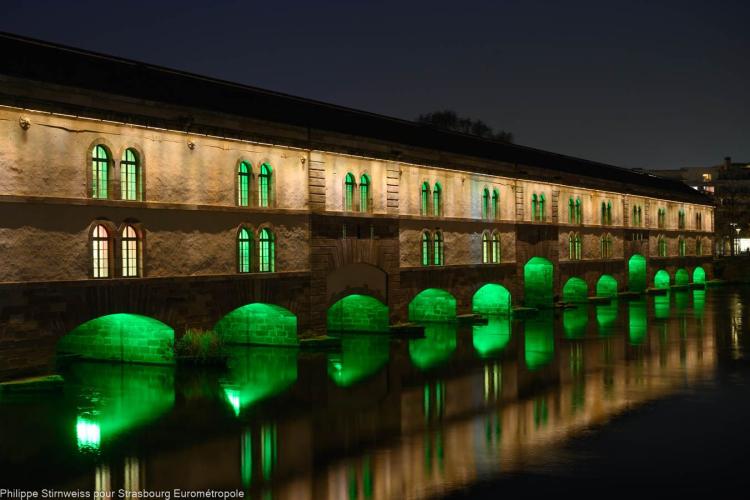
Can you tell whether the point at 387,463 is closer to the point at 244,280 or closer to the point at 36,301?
the point at 36,301

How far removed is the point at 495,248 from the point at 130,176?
81.3 feet

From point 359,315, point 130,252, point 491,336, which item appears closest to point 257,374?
point 130,252

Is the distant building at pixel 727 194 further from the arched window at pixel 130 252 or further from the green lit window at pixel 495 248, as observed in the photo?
the arched window at pixel 130 252

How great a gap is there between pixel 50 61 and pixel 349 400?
525 inches

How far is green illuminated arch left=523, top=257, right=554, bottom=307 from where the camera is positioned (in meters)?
52.5

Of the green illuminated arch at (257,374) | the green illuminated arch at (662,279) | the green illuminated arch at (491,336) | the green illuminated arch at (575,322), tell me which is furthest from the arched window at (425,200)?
the green illuminated arch at (662,279)

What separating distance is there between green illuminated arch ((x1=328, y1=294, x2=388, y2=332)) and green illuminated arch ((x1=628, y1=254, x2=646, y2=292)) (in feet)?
115

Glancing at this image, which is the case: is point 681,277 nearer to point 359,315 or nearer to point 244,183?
point 359,315

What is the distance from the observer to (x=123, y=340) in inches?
1166

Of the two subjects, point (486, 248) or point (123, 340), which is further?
point (486, 248)

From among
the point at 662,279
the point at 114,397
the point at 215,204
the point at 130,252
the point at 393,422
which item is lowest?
the point at 393,422

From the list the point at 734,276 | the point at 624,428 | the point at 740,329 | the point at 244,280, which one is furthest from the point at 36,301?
the point at 734,276

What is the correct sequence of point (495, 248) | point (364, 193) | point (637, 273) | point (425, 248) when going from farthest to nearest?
point (637, 273) → point (495, 248) → point (425, 248) → point (364, 193)

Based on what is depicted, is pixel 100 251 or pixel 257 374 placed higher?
pixel 100 251
